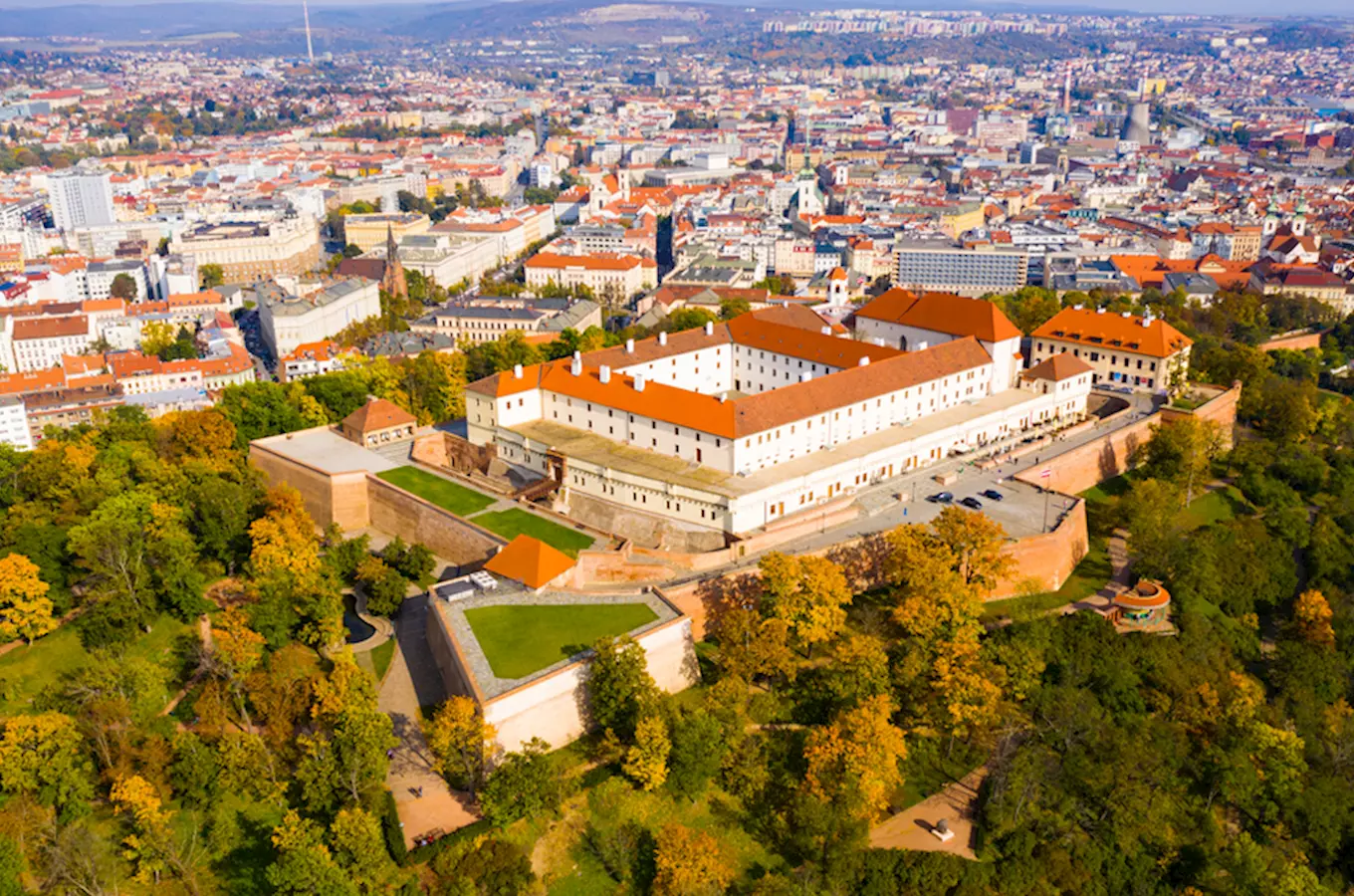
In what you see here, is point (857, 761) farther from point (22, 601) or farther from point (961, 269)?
point (961, 269)

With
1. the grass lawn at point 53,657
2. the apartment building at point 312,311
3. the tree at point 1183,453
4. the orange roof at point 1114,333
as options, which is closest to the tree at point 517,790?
the grass lawn at point 53,657

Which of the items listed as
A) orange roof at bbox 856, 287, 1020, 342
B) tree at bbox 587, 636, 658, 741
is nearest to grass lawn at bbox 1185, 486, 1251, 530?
orange roof at bbox 856, 287, 1020, 342

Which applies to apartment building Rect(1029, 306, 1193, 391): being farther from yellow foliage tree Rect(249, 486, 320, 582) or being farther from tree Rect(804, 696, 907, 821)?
yellow foliage tree Rect(249, 486, 320, 582)

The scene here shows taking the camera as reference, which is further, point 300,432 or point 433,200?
point 433,200

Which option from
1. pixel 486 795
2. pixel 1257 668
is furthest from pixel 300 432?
pixel 1257 668

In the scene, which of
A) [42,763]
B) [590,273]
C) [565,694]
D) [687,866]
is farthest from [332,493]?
[590,273]

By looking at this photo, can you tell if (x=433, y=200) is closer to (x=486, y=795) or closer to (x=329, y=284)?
(x=329, y=284)

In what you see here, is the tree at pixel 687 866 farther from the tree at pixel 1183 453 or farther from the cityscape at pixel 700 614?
the tree at pixel 1183 453
